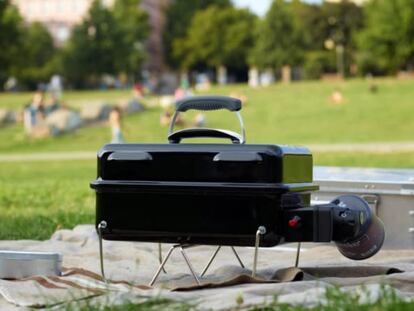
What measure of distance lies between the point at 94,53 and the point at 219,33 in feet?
83.0

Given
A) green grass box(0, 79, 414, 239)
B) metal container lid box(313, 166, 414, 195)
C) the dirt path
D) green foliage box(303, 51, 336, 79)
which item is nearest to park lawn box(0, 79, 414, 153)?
green grass box(0, 79, 414, 239)

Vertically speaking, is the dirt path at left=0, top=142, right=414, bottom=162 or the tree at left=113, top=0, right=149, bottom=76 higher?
the tree at left=113, top=0, right=149, bottom=76

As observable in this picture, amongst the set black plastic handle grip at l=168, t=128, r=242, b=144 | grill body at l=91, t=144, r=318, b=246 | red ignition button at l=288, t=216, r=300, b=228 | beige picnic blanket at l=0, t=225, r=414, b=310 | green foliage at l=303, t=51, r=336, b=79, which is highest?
black plastic handle grip at l=168, t=128, r=242, b=144

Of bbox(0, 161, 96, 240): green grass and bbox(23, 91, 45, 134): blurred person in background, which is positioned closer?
bbox(0, 161, 96, 240): green grass

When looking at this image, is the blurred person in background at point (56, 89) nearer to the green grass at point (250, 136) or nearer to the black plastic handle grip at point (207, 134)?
the green grass at point (250, 136)

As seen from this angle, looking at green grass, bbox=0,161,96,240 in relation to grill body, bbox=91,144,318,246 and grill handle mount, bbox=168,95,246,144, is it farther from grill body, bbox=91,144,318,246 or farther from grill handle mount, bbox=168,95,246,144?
grill body, bbox=91,144,318,246

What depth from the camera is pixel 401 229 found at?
7.92 meters

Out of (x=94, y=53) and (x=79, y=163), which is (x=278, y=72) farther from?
(x=79, y=163)

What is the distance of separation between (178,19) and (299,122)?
3621 inches

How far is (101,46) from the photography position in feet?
305

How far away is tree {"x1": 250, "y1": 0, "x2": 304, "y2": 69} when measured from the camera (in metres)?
101

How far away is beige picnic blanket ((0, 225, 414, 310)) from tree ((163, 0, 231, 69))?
120 m

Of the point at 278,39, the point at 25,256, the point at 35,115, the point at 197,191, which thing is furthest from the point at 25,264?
the point at 278,39

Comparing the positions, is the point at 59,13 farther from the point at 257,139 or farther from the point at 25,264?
the point at 25,264
